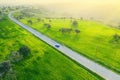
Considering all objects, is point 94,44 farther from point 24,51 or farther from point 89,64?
point 24,51

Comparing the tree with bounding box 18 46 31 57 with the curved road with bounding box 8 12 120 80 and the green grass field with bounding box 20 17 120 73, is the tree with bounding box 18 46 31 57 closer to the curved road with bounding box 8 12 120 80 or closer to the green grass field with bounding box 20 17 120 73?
the curved road with bounding box 8 12 120 80

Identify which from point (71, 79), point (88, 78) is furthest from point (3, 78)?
point (88, 78)

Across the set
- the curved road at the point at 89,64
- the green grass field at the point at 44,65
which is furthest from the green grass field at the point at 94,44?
the green grass field at the point at 44,65

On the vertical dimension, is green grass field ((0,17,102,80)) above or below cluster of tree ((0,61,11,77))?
below

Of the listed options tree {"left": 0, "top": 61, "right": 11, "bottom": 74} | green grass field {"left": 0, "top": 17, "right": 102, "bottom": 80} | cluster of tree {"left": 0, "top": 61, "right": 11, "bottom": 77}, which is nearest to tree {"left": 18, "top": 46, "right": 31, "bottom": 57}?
green grass field {"left": 0, "top": 17, "right": 102, "bottom": 80}

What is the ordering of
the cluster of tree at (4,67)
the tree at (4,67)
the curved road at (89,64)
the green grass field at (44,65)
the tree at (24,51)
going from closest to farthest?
1. the green grass field at (44,65)
2. the curved road at (89,64)
3. the cluster of tree at (4,67)
4. the tree at (4,67)
5. the tree at (24,51)

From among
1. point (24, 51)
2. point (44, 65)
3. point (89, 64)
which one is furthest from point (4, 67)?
point (89, 64)

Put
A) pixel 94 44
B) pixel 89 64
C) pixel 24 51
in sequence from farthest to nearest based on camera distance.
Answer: pixel 94 44, pixel 24 51, pixel 89 64

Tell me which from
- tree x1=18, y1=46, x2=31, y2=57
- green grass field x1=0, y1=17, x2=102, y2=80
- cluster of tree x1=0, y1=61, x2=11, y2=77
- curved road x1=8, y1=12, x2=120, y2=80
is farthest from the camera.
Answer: tree x1=18, y1=46, x2=31, y2=57

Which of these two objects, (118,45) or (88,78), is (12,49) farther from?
(118,45)

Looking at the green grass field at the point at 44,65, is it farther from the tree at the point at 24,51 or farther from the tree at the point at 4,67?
the tree at the point at 4,67

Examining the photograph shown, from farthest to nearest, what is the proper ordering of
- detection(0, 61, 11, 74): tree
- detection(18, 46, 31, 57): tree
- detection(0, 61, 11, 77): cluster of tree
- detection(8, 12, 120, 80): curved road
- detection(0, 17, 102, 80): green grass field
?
detection(18, 46, 31, 57): tree
detection(0, 61, 11, 74): tree
detection(0, 61, 11, 77): cluster of tree
detection(8, 12, 120, 80): curved road
detection(0, 17, 102, 80): green grass field
